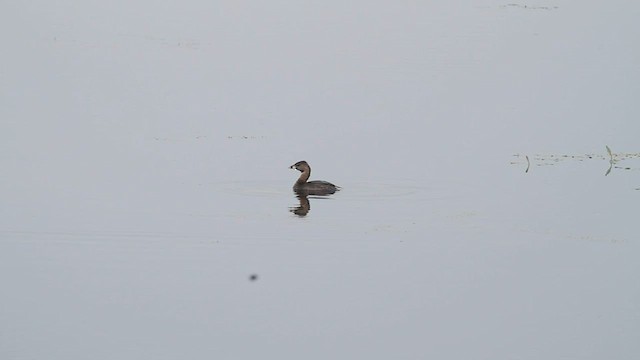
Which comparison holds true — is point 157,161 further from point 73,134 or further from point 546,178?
point 546,178

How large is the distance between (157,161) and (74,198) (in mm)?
3112

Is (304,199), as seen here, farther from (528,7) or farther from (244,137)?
(528,7)

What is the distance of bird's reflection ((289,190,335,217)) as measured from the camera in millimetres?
20227

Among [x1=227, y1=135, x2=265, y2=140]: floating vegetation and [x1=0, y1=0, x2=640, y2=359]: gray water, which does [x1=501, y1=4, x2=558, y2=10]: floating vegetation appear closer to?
[x1=0, y1=0, x2=640, y2=359]: gray water

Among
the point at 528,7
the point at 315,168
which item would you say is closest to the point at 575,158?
the point at 315,168

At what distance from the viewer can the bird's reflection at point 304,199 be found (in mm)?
20227

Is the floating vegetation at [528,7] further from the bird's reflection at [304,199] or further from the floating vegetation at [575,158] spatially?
the bird's reflection at [304,199]

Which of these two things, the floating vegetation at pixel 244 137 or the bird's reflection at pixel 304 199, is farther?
the floating vegetation at pixel 244 137

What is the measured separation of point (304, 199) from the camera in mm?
21375

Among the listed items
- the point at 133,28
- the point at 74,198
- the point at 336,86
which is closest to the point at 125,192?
the point at 74,198

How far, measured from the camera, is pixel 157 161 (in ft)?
75.0

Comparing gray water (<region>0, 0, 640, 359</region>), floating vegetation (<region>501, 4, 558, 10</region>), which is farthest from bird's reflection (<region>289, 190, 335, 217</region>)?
floating vegetation (<region>501, 4, 558, 10</region>)

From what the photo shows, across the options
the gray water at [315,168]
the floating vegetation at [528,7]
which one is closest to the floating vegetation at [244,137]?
the gray water at [315,168]

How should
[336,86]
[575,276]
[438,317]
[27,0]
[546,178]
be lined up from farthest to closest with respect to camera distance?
[27,0]
[336,86]
[546,178]
[575,276]
[438,317]
